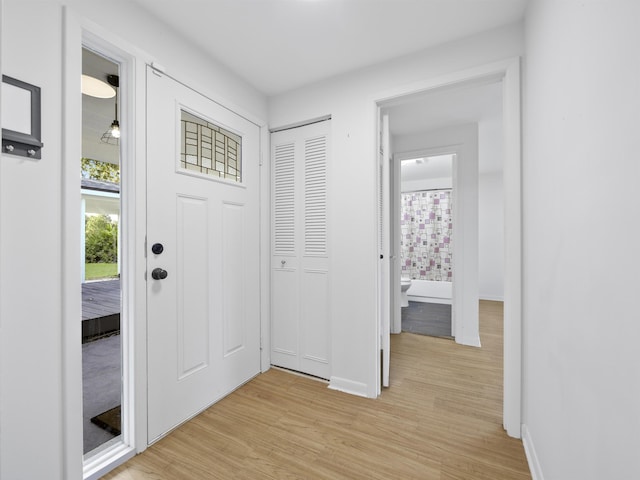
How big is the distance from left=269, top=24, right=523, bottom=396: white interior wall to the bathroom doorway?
115 inches

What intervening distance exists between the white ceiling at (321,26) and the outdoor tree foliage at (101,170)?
887 mm

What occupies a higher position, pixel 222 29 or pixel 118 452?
pixel 222 29

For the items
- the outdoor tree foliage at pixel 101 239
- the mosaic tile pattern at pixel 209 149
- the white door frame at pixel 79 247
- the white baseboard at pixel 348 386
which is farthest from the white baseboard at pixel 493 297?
the outdoor tree foliage at pixel 101 239

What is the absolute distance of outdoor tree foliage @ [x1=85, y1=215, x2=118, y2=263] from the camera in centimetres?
166

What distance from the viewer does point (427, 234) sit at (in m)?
5.66

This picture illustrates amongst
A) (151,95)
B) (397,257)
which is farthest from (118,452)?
(397,257)

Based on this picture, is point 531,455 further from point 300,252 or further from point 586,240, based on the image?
point 300,252

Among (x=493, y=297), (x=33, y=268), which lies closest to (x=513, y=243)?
(x=33, y=268)

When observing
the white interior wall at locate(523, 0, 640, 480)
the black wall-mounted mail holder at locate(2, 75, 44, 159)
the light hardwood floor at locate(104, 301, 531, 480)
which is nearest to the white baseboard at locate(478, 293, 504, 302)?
the light hardwood floor at locate(104, 301, 531, 480)

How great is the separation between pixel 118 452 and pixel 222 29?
7.95 feet

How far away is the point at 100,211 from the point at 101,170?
0.26 metres

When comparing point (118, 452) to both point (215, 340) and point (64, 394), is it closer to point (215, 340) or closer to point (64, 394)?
point (64, 394)

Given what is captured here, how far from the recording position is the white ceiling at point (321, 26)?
1.54m

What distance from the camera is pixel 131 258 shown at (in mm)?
1523
